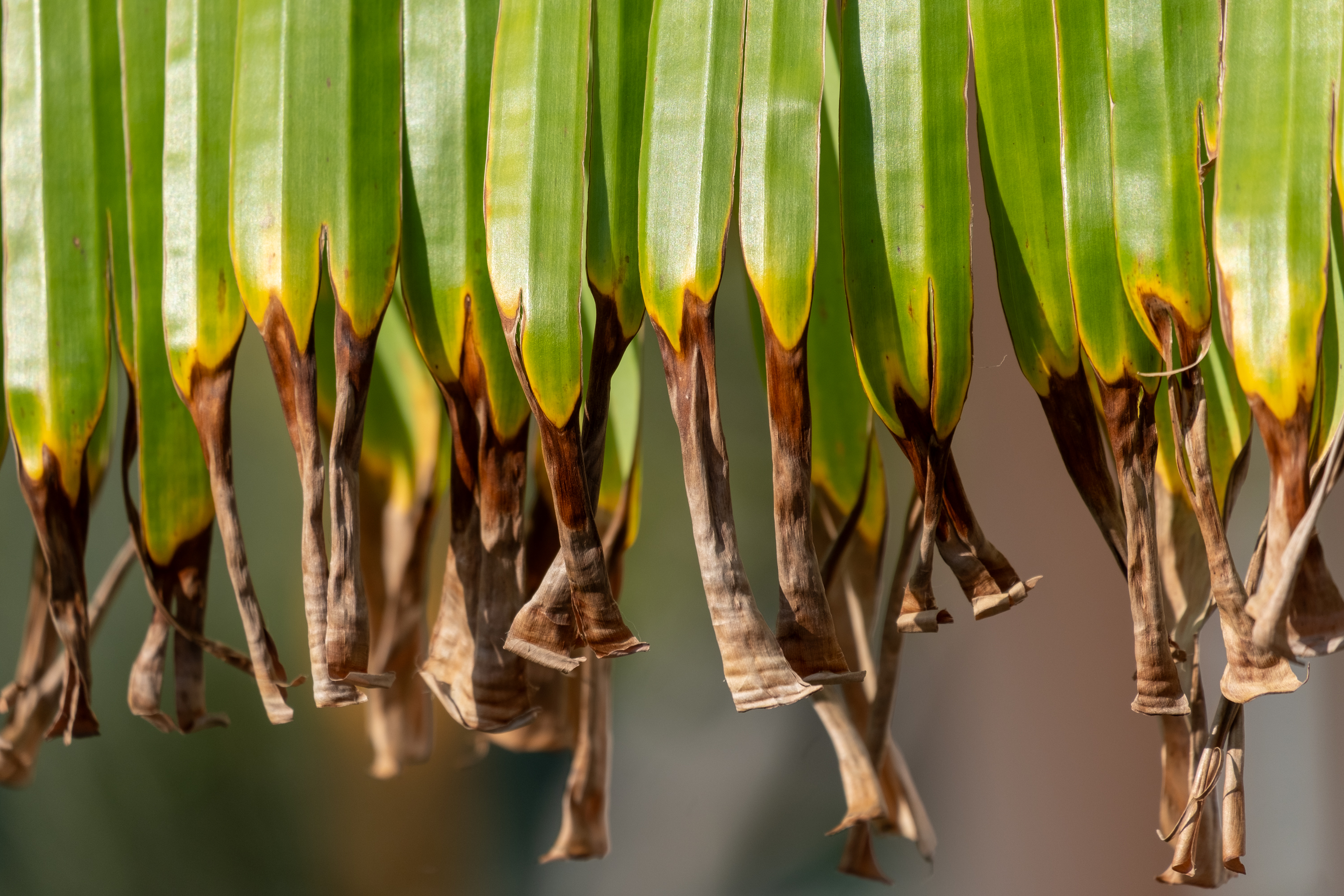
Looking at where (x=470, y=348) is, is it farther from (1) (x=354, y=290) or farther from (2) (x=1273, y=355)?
(2) (x=1273, y=355)

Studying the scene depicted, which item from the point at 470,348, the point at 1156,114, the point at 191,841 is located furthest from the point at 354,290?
the point at 191,841

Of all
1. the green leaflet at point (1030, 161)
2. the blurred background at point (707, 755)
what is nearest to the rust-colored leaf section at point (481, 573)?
the green leaflet at point (1030, 161)

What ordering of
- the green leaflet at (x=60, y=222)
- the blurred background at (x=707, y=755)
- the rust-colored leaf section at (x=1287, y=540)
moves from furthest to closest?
the blurred background at (x=707, y=755) → the green leaflet at (x=60, y=222) → the rust-colored leaf section at (x=1287, y=540)

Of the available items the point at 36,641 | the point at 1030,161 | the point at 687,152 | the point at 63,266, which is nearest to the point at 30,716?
the point at 36,641

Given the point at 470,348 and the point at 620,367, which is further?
the point at 620,367

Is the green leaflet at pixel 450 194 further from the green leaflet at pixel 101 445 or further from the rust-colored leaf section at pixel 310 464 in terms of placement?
the green leaflet at pixel 101 445

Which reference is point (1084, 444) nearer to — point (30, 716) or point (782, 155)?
point (782, 155)

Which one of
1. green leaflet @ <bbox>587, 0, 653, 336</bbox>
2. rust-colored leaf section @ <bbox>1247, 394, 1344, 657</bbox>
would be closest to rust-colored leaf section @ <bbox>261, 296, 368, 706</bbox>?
green leaflet @ <bbox>587, 0, 653, 336</bbox>
